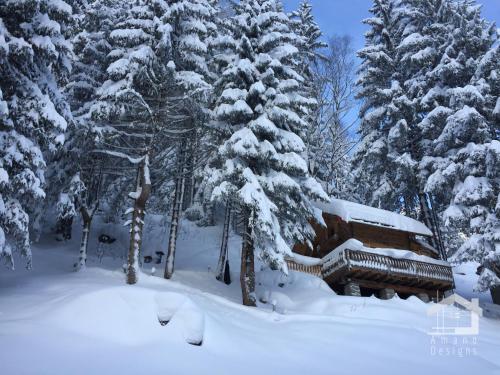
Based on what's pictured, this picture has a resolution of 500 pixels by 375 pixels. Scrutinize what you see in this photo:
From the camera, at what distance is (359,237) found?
23156mm

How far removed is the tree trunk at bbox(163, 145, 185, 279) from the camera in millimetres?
17508

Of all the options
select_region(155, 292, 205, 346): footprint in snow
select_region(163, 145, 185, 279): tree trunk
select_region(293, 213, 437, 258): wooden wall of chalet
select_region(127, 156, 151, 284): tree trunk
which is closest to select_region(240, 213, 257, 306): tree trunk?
select_region(163, 145, 185, 279): tree trunk

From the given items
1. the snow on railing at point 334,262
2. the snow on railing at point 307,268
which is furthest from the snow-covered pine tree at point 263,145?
the snow on railing at point 307,268

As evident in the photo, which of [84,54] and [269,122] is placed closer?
[269,122]

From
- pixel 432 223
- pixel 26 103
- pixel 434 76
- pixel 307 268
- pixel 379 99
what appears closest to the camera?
pixel 26 103

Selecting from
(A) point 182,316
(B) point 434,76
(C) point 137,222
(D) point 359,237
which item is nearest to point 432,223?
(D) point 359,237

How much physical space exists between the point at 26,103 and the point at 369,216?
17.3 meters

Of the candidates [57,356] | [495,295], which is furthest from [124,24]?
[495,295]

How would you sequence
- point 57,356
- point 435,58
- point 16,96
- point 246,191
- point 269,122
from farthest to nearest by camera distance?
point 435,58 → point 269,122 → point 246,191 → point 16,96 → point 57,356

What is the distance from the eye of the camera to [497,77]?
20109 millimetres

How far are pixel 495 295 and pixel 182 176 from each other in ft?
58.4

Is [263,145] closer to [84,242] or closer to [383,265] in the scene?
[383,265]

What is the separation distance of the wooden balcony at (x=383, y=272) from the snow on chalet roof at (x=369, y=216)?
8.53ft

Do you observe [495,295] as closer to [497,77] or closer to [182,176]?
[497,77]
